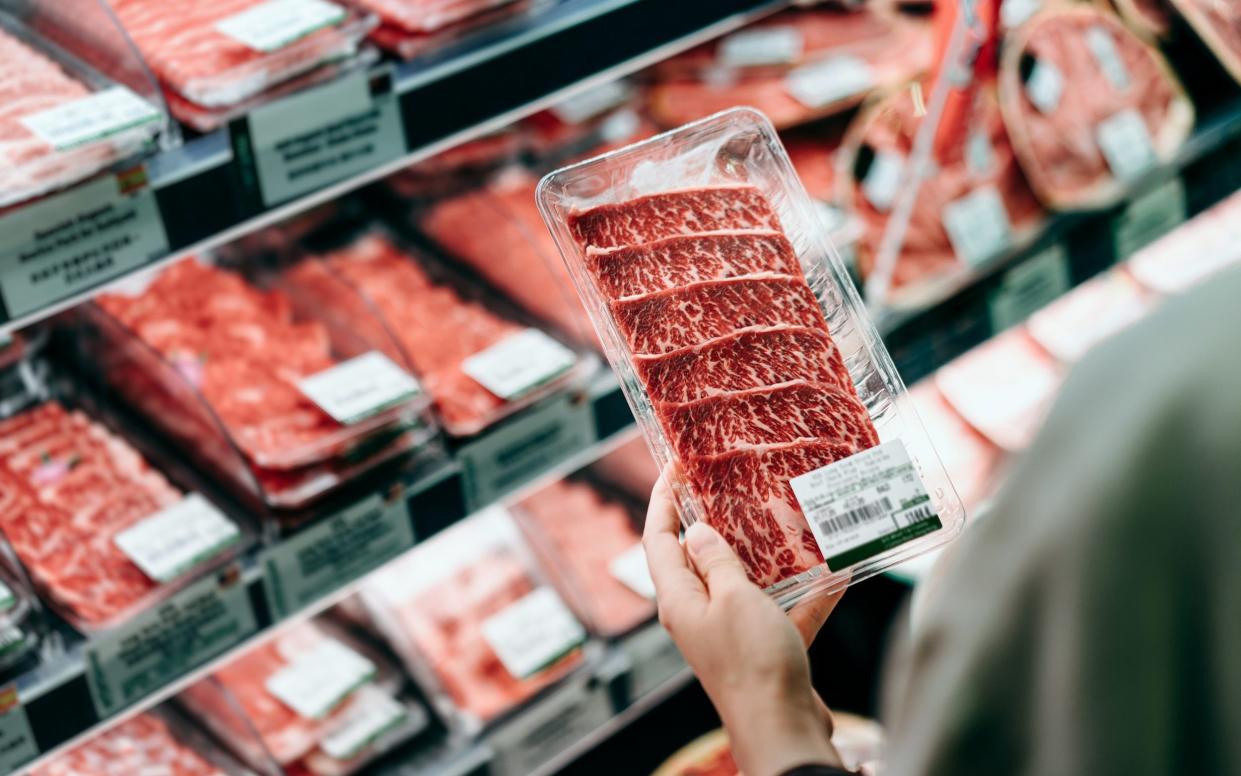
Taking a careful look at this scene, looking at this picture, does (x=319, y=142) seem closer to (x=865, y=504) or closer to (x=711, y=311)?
(x=711, y=311)

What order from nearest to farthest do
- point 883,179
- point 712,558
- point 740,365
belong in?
point 712,558
point 740,365
point 883,179

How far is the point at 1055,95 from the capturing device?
2.39m

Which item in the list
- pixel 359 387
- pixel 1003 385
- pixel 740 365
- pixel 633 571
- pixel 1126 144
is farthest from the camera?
pixel 1003 385

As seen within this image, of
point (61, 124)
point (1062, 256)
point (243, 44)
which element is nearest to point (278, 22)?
point (243, 44)

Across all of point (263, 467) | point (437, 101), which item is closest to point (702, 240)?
point (437, 101)

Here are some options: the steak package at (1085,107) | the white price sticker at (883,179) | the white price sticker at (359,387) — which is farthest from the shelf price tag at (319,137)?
the steak package at (1085,107)

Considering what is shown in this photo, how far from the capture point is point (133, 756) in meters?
1.79

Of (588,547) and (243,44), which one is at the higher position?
(243,44)

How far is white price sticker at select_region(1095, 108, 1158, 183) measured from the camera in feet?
7.77

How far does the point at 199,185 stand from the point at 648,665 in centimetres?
113

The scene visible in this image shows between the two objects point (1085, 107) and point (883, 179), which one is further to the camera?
point (1085, 107)

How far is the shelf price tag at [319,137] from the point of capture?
1.32 metres

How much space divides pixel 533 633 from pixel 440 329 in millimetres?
545

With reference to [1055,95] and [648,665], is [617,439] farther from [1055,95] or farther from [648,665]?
[1055,95]
